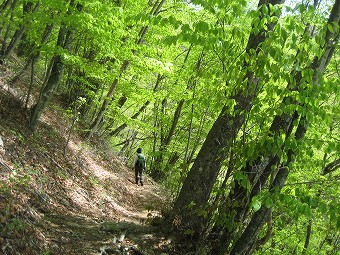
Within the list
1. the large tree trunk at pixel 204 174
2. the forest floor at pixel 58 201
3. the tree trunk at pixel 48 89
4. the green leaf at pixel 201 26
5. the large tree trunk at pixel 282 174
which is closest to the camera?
the green leaf at pixel 201 26

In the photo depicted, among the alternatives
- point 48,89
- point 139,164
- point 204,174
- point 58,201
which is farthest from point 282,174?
point 139,164

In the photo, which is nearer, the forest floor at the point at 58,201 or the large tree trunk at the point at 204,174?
the forest floor at the point at 58,201

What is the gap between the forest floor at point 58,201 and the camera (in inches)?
213

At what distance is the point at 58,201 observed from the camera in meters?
7.64

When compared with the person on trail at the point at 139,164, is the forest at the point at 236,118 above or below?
above

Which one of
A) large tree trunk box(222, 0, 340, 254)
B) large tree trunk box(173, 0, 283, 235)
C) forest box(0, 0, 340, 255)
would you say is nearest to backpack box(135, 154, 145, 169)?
forest box(0, 0, 340, 255)

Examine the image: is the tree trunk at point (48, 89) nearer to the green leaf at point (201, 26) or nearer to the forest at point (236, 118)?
the forest at point (236, 118)

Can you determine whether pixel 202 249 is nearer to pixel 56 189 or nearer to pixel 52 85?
pixel 56 189

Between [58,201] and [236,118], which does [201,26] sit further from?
[58,201]

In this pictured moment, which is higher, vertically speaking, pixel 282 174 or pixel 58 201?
pixel 282 174

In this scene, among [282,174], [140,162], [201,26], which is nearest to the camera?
[201,26]

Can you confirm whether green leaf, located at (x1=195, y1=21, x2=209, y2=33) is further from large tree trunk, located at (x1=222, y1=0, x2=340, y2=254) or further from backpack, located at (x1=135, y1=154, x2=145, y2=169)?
backpack, located at (x1=135, y1=154, x2=145, y2=169)

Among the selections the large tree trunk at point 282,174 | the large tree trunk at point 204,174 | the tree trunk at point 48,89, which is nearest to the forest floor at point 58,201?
the tree trunk at point 48,89

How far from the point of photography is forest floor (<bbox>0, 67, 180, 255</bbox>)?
17.8 ft
